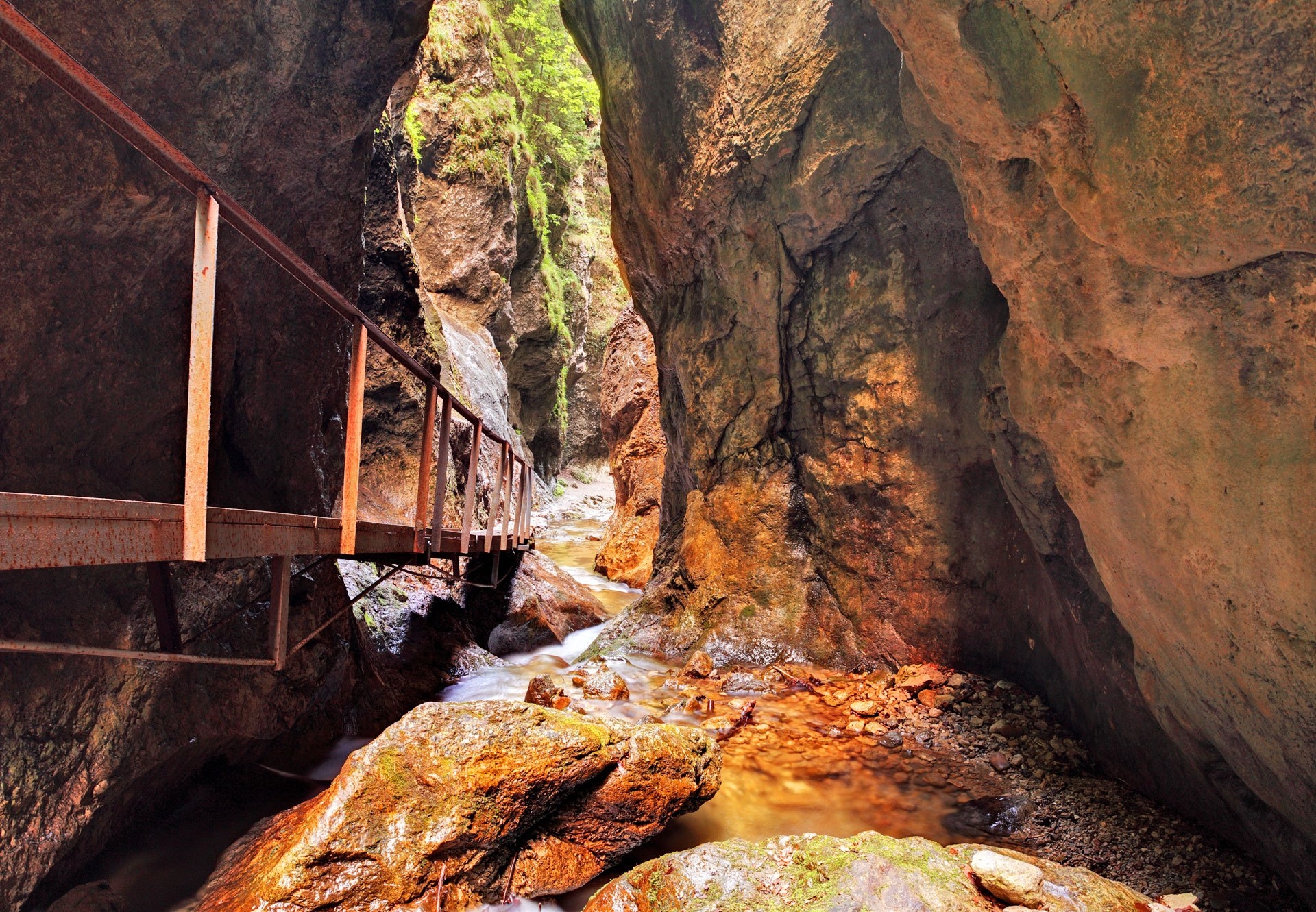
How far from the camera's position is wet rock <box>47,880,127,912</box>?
2.94 meters

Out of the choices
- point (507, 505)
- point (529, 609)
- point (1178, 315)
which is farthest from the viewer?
point (529, 609)

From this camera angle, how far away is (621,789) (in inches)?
147

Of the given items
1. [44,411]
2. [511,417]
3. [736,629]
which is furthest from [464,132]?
[44,411]

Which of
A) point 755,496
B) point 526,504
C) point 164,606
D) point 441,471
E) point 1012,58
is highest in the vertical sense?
point 1012,58

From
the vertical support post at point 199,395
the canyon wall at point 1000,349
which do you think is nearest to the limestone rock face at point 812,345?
the canyon wall at point 1000,349

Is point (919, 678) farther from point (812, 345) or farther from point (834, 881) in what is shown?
point (834, 881)

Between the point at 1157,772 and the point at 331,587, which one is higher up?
the point at 331,587

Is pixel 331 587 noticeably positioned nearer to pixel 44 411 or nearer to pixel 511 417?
pixel 44 411

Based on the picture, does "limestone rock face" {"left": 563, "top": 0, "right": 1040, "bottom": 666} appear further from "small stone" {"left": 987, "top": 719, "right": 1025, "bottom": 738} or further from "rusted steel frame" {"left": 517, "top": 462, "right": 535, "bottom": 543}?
"rusted steel frame" {"left": 517, "top": 462, "right": 535, "bottom": 543}

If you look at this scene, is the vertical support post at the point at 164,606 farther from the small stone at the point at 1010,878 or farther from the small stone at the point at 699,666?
the small stone at the point at 699,666

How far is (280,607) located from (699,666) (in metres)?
4.47

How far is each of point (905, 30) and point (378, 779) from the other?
4932 millimetres

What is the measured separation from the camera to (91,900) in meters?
3.03

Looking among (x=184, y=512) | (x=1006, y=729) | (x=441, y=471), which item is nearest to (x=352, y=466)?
(x=184, y=512)
